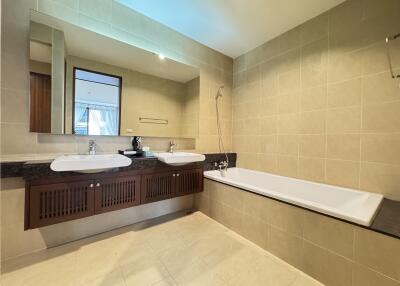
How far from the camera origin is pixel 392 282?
3.27 feet

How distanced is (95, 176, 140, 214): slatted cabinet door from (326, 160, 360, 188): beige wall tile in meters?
2.00

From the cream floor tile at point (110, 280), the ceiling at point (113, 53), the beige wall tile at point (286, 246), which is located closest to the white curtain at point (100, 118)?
the ceiling at point (113, 53)

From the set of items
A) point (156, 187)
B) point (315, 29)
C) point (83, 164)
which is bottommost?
point (156, 187)

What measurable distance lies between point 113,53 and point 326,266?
2712 millimetres

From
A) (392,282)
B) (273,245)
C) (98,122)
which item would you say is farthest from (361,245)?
(98,122)

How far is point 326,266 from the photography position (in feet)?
Answer: 4.11

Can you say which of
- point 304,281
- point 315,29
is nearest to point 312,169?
point 304,281

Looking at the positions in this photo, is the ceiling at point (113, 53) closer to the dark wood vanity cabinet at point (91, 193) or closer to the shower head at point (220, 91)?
the shower head at point (220, 91)

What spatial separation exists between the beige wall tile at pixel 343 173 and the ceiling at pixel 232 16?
5.31 ft

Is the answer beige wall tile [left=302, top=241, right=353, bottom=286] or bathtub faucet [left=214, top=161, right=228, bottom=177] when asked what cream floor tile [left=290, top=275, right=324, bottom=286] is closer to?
beige wall tile [left=302, top=241, right=353, bottom=286]

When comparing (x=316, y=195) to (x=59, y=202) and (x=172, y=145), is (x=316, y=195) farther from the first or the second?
(x=59, y=202)

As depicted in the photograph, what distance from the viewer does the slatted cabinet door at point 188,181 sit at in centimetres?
211

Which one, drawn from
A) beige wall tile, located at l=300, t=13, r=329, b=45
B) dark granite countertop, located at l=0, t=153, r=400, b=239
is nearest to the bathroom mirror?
dark granite countertop, located at l=0, t=153, r=400, b=239

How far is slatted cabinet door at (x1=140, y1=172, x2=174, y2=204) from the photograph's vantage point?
1.84m
